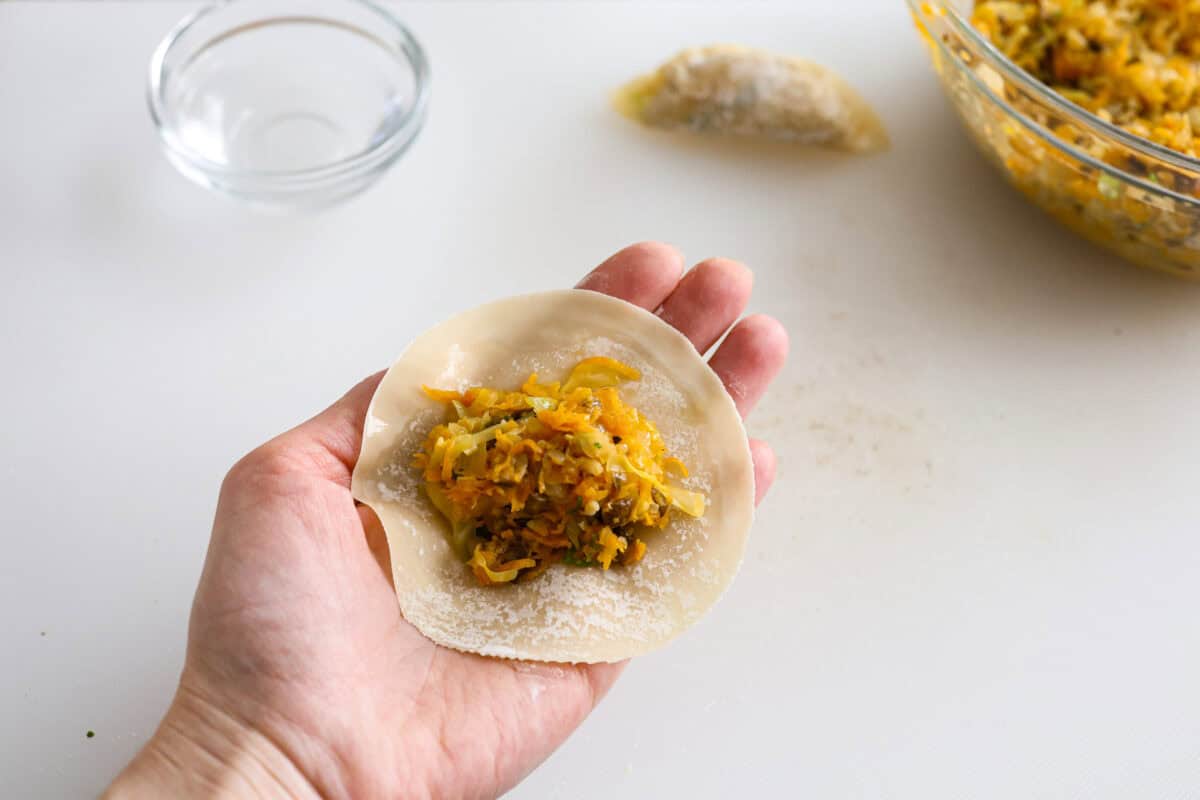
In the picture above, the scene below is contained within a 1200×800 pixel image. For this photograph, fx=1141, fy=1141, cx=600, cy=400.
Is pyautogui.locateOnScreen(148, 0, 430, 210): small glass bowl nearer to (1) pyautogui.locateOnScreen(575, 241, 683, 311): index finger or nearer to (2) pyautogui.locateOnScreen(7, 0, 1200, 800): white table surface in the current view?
(2) pyautogui.locateOnScreen(7, 0, 1200, 800): white table surface

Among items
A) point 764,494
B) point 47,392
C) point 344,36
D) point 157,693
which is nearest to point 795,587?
point 764,494

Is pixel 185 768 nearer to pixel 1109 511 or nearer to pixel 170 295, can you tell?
pixel 170 295

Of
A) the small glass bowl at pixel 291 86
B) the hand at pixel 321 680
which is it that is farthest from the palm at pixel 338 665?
the small glass bowl at pixel 291 86

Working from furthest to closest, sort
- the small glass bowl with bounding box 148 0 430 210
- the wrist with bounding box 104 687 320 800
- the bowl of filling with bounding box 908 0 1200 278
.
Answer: the small glass bowl with bounding box 148 0 430 210 < the bowl of filling with bounding box 908 0 1200 278 < the wrist with bounding box 104 687 320 800

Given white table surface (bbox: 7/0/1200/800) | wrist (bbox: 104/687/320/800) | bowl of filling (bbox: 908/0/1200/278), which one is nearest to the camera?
wrist (bbox: 104/687/320/800)

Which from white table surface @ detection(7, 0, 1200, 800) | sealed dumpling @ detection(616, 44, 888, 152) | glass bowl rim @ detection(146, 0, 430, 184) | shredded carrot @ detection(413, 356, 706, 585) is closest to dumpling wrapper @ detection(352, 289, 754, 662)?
shredded carrot @ detection(413, 356, 706, 585)

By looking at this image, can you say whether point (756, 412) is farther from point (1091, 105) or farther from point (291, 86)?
point (291, 86)

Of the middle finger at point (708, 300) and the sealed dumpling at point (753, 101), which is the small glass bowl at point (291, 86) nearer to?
the sealed dumpling at point (753, 101)
